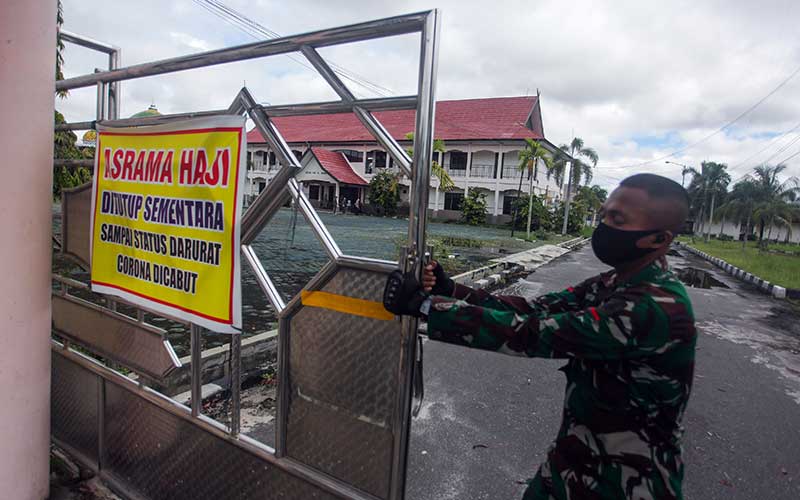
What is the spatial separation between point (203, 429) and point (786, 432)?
4048 mm

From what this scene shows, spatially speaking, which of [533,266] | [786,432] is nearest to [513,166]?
[533,266]

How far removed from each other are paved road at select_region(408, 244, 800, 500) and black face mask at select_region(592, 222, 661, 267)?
175cm

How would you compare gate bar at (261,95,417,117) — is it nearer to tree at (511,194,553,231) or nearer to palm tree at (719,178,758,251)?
tree at (511,194,553,231)

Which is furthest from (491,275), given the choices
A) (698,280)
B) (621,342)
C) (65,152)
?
(621,342)

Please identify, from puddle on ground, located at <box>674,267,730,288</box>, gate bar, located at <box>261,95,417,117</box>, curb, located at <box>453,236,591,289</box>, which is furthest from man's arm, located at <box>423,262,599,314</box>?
puddle on ground, located at <box>674,267,730,288</box>

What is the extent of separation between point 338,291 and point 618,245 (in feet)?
2.76

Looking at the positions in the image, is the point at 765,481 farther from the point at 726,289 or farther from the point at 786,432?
the point at 726,289

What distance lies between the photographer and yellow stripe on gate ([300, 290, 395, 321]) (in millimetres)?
1441

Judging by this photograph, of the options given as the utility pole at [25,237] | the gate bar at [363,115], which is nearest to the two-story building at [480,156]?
the utility pole at [25,237]

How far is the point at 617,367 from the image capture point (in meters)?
1.24

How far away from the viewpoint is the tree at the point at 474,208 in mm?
30484

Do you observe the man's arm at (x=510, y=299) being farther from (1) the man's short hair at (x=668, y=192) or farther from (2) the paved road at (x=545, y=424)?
(2) the paved road at (x=545, y=424)

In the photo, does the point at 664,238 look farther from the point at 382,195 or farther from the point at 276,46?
the point at 382,195

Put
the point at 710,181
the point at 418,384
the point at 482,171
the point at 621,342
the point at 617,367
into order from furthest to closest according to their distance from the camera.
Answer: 1. the point at 710,181
2. the point at 482,171
3. the point at 418,384
4. the point at 617,367
5. the point at 621,342
